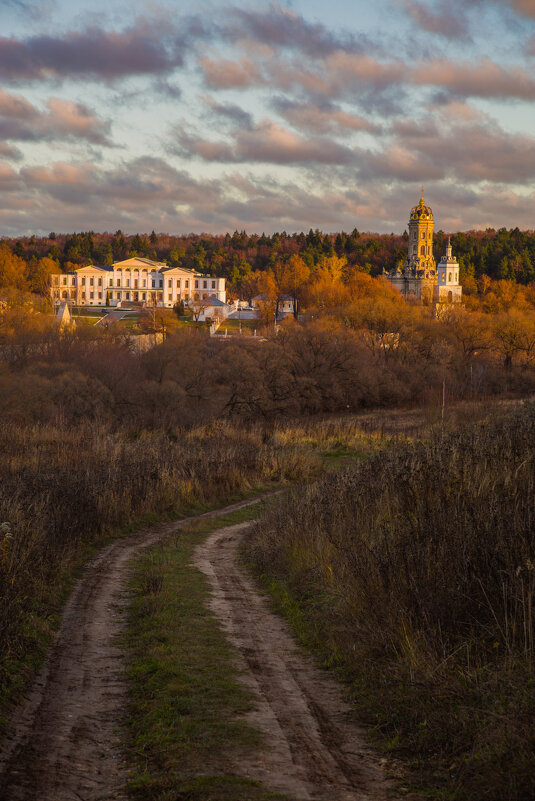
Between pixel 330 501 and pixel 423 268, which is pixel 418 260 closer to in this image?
pixel 423 268

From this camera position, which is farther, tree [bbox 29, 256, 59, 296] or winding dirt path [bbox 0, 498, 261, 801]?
tree [bbox 29, 256, 59, 296]

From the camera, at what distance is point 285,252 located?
7357 inches

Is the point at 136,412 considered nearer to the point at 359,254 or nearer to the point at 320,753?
the point at 320,753

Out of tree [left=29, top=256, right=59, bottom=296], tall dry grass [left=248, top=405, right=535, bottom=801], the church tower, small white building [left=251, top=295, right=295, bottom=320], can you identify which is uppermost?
the church tower

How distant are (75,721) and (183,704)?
77 cm

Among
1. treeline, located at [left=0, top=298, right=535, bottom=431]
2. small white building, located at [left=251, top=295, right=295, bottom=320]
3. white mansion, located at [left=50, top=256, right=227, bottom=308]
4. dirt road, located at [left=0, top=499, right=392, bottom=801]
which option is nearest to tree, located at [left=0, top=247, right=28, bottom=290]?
white mansion, located at [left=50, top=256, right=227, bottom=308]

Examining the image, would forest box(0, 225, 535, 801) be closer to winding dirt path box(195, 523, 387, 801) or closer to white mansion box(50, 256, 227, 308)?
winding dirt path box(195, 523, 387, 801)

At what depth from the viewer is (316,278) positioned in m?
96.9

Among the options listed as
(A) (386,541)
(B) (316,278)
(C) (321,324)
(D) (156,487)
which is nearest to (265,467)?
(D) (156,487)

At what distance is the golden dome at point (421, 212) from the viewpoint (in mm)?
163500

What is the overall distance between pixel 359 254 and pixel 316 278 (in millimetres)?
80486

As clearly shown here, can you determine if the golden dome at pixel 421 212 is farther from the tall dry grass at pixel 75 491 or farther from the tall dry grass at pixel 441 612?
the tall dry grass at pixel 441 612

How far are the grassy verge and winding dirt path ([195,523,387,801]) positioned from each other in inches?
5.4

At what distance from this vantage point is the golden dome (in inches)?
6437
